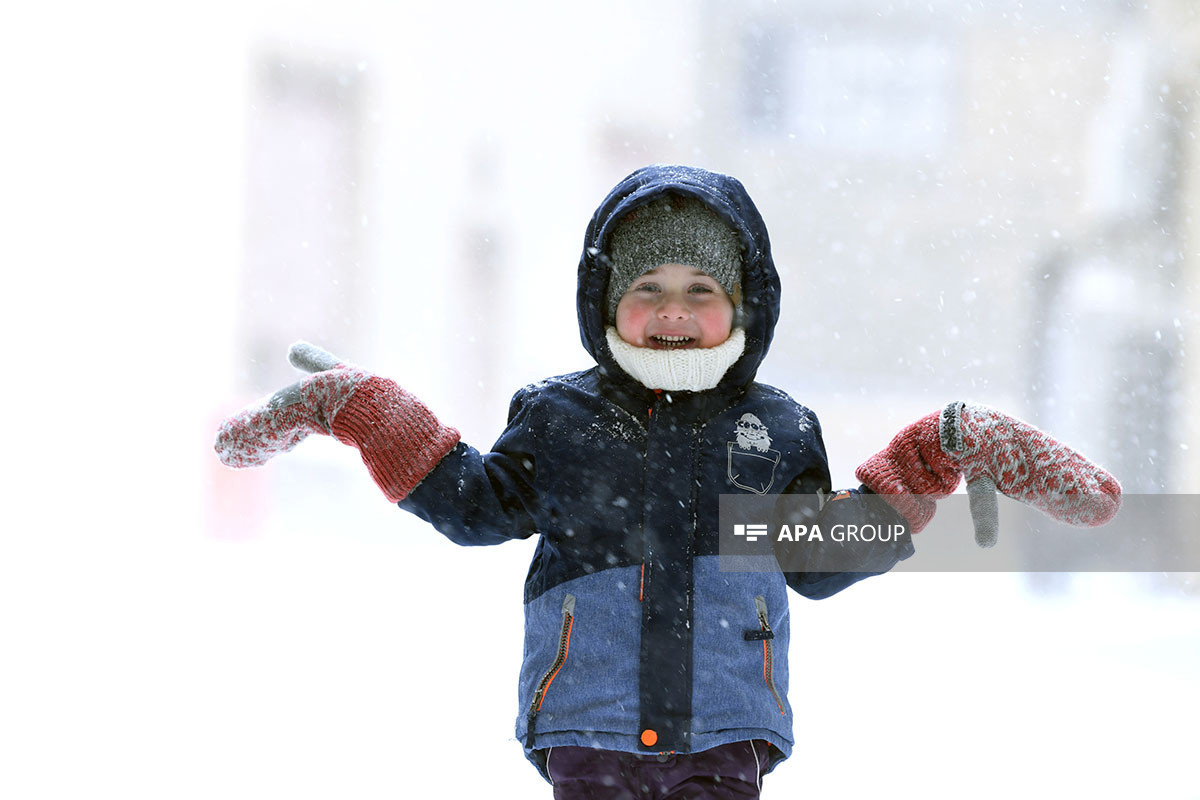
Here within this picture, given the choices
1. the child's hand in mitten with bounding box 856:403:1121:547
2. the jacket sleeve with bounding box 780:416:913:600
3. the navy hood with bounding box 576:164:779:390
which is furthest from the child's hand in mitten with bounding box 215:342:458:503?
the child's hand in mitten with bounding box 856:403:1121:547

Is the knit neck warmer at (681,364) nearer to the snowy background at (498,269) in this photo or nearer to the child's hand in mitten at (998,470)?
the child's hand in mitten at (998,470)

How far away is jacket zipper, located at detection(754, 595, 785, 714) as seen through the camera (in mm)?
1394

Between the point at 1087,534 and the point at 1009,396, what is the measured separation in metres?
0.75

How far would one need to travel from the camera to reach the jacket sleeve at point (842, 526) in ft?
4.75

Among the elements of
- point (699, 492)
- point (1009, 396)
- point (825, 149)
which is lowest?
point (699, 492)

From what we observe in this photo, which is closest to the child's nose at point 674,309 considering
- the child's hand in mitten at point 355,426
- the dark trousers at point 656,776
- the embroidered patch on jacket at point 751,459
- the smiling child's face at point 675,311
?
the smiling child's face at point 675,311

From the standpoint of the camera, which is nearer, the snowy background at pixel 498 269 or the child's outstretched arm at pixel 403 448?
the child's outstretched arm at pixel 403 448

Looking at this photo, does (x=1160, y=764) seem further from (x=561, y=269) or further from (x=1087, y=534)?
(x=561, y=269)

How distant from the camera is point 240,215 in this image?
4.50 m

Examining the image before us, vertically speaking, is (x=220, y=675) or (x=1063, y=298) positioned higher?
(x=1063, y=298)

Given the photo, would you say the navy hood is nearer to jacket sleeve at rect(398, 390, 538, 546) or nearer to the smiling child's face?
the smiling child's face

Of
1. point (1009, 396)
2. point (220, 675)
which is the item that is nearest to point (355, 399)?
point (220, 675)

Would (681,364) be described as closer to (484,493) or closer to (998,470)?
(484,493)

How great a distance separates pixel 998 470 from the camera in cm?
140
